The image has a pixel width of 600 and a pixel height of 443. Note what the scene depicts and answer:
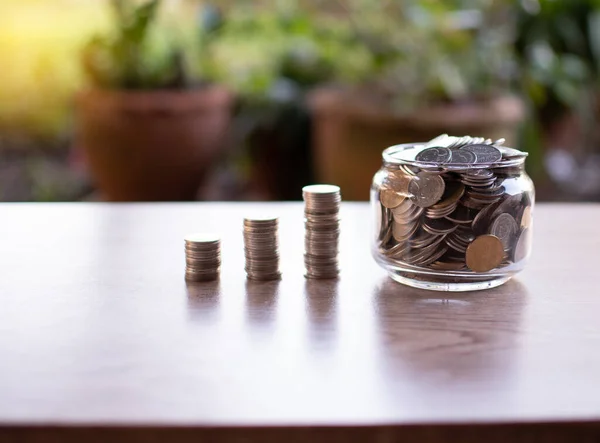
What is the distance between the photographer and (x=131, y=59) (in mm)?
2541

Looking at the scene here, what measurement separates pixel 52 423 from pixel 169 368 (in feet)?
0.39

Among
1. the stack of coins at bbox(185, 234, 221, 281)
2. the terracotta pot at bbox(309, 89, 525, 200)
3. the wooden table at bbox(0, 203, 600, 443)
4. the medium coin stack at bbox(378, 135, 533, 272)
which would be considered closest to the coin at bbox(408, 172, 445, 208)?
the medium coin stack at bbox(378, 135, 533, 272)

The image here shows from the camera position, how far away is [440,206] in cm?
82

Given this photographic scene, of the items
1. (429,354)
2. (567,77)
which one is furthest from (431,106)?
(429,354)

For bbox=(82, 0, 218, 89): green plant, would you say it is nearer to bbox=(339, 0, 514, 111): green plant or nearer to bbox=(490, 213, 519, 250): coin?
bbox=(339, 0, 514, 111): green plant

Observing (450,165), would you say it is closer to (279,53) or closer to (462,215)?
(462,215)

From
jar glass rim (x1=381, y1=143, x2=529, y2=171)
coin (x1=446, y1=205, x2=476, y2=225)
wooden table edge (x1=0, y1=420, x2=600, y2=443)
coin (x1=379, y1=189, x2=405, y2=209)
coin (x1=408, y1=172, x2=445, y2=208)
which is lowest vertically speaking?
wooden table edge (x1=0, y1=420, x2=600, y2=443)

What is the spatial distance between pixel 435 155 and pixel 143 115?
1740mm

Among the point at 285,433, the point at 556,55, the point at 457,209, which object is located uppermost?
the point at 556,55

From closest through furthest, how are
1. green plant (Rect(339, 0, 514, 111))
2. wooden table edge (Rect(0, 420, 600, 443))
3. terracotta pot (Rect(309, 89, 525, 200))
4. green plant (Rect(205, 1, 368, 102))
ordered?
wooden table edge (Rect(0, 420, 600, 443)) < terracotta pot (Rect(309, 89, 525, 200)) < green plant (Rect(339, 0, 514, 111)) < green plant (Rect(205, 1, 368, 102))

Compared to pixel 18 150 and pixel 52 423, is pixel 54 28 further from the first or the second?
pixel 52 423

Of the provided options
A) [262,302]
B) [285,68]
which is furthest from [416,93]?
[262,302]

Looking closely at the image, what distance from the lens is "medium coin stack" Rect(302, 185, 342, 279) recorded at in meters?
0.92

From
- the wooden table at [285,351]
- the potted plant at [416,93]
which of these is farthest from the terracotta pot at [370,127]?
the wooden table at [285,351]
